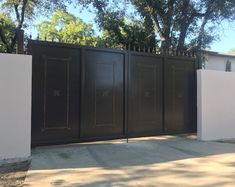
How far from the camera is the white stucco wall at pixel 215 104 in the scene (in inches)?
388

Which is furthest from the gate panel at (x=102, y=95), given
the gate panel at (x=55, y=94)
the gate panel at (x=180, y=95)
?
the gate panel at (x=180, y=95)

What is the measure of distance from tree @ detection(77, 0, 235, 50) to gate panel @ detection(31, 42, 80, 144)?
6167mm

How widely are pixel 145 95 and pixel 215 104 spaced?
217cm

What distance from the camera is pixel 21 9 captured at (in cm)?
1723

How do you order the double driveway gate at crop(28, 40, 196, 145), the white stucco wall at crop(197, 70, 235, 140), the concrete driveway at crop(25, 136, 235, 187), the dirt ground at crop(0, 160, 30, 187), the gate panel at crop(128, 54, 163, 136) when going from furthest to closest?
the white stucco wall at crop(197, 70, 235, 140)
the gate panel at crop(128, 54, 163, 136)
the double driveway gate at crop(28, 40, 196, 145)
the concrete driveway at crop(25, 136, 235, 187)
the dirt ground at crop(0, 160, 30, 187)

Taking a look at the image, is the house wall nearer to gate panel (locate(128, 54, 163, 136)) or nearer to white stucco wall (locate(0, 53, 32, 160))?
gate panel (locate(128, 54, 163, 136))

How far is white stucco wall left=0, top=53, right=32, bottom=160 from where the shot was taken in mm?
6902

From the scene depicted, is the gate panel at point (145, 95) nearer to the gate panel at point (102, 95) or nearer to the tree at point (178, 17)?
the gate panel at point (102, 95)

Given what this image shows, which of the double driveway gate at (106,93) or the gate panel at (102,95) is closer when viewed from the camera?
the double driveway gate at (106,93)

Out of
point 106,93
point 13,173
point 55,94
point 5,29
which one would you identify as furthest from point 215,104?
point 5,29

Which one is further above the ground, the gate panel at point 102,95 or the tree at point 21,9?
the tree at point 21,9

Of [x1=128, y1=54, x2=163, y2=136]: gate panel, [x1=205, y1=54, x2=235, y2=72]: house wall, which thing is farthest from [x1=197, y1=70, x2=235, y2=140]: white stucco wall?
[x1=205, y1=54, x2=235, y2=72]: house wall

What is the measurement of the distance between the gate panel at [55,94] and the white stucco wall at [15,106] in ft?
1.90

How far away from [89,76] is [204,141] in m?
3.78
